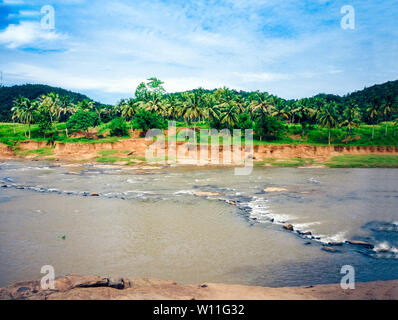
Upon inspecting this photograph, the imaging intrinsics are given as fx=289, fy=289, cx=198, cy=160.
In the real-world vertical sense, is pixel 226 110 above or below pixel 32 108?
below

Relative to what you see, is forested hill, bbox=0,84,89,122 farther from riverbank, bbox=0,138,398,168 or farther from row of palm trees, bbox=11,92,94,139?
riverbank, bbox=0,138,398,168

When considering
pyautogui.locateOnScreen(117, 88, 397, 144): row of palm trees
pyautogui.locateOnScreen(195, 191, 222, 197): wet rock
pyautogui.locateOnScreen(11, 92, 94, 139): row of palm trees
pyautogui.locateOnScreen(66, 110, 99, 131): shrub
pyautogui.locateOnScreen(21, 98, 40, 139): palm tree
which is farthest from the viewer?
pyautogui.locateOnScreen(11, 92, 94, 139): row of palm trees

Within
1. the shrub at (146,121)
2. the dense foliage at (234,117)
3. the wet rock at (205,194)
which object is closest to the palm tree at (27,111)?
the dense foliage at (234,117)

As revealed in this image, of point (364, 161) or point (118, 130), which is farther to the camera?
point (118, 130)

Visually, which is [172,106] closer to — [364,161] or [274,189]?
[364,161]

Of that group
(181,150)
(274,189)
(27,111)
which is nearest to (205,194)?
(274,189)

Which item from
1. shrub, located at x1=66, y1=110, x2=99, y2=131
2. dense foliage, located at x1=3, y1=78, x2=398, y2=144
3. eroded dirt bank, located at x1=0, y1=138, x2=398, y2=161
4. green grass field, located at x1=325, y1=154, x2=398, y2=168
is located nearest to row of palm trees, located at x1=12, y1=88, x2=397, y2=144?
dense foliage, located at x1=3, y1=78, x2=398, y2=144
